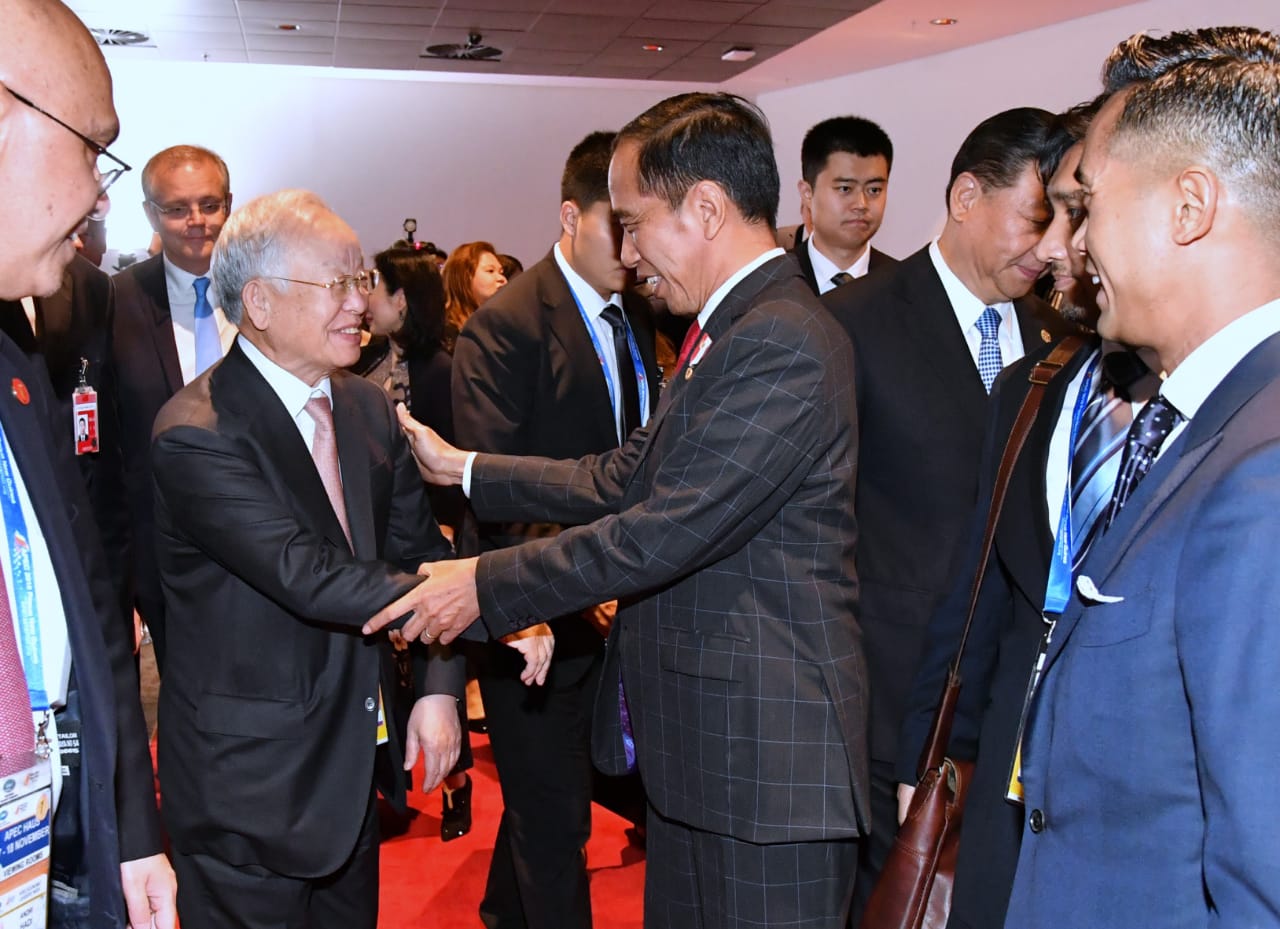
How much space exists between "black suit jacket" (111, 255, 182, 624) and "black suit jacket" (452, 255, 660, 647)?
3.08 feet

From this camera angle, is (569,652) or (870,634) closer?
(870,634)

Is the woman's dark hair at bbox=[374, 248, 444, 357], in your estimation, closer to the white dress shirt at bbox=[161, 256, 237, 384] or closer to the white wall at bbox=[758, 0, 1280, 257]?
the white dress shirt at bbox=[161, 256, 237, 384]

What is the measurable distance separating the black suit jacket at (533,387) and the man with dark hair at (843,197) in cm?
172

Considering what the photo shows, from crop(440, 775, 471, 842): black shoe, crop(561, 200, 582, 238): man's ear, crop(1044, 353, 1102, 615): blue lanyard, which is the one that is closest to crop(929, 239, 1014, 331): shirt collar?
crop(561, 200, 582, 238): man's ear

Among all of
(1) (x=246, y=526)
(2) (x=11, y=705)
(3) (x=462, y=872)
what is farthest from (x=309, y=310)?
(3) (x=462, y=872)

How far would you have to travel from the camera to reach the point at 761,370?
195cm

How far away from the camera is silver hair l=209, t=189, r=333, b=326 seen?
2180 mm

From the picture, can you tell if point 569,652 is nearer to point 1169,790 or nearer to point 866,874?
point 866,874

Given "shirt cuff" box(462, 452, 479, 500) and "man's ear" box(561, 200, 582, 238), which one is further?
"man's ear" box(561, 200, 582, 238)

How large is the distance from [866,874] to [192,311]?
2584 millimetres

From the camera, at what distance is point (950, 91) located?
1030 centimetres

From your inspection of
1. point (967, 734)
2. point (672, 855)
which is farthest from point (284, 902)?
point (967, 734)

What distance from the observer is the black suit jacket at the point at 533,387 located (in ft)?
9.74

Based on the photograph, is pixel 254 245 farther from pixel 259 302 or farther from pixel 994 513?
pixel 994 513
